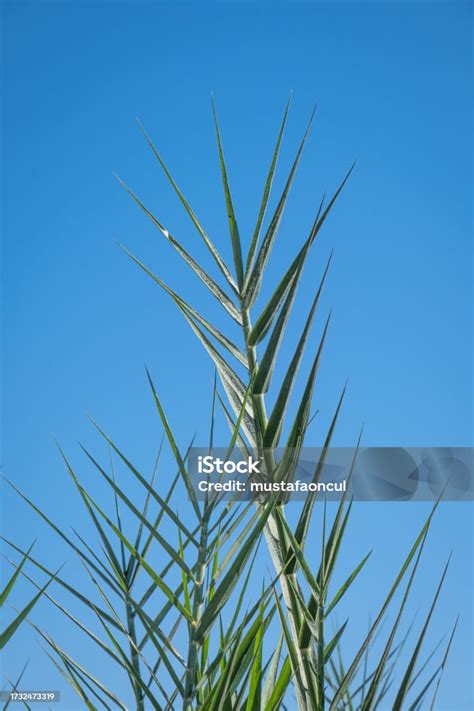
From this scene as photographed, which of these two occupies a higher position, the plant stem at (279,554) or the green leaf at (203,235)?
the green leaf at (203,235)

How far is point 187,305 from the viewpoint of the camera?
2.11 ft

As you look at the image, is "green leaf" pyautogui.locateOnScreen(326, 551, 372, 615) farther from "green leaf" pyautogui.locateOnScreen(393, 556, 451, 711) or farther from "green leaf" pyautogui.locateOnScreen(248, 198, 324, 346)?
"green leaf" pyautogui.locateOnScreen(248, 198, 324, 346)

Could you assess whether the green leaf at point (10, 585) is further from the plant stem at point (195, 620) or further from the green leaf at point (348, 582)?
the green leaf at point (348, 582)

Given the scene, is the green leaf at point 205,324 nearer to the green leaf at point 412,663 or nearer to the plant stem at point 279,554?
the plant stem at point 279,554

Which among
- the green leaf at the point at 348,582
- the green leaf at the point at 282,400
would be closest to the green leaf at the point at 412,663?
the green leaf at the point at 348,582

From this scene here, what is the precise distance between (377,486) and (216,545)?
625mm

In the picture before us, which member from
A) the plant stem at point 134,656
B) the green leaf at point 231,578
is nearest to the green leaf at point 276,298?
the green leaf at point 231,578

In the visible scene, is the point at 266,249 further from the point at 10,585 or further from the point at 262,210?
the point at 10,585

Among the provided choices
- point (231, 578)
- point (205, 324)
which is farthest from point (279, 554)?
point (205, 324)

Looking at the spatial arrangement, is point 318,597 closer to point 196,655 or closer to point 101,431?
point 196,655

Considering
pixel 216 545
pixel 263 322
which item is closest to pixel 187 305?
pixel 263 322

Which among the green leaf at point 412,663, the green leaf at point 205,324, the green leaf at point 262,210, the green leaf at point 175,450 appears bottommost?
the green leaf at point 412,663

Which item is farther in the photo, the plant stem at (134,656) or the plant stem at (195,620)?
the plant stem at (134,656)

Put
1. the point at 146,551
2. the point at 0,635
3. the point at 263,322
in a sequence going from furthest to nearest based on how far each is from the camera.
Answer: the point at 146,551 → the point at 263,322 → the point at 0,635
